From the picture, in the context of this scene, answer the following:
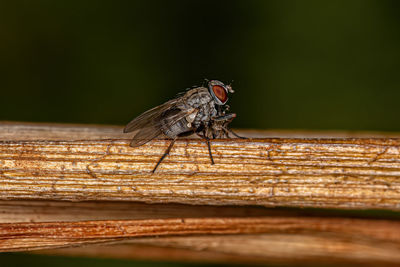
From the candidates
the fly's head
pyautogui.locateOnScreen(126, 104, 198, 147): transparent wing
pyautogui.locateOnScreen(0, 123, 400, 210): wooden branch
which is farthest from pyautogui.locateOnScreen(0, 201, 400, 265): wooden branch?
the fly's head

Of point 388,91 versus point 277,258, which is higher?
point 388,91

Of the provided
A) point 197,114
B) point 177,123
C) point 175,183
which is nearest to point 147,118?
point 177,123

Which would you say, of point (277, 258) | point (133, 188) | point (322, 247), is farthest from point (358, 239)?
point (133, 188)

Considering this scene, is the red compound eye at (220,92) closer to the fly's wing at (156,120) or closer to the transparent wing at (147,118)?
the fly's wing at (156,120)

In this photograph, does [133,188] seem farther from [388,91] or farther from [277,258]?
[388,91]

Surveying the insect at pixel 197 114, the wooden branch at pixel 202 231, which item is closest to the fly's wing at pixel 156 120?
the insect at pixel 197 114

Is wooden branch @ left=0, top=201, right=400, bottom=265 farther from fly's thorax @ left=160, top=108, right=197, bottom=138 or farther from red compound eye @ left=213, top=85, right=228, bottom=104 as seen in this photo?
red compound eye @ left=213, top=85, right=228, bottom=104
